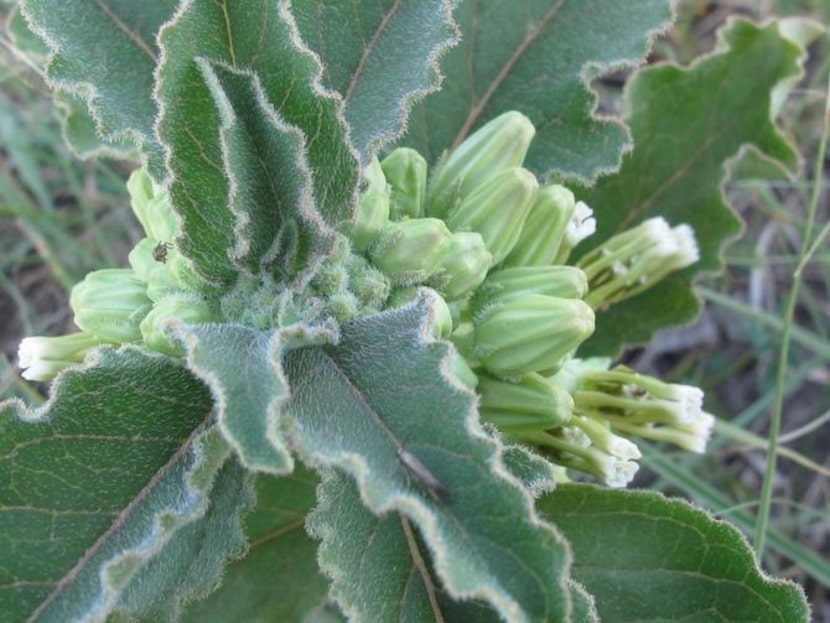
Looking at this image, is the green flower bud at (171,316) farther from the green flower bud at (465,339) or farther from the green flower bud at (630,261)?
the green flower bud at (630,261)

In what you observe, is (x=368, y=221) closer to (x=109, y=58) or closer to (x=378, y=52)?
(x=378, y=52)

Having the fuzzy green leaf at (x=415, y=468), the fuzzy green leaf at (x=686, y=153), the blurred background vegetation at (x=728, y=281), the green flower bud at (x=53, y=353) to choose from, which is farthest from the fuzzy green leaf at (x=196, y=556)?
the blurred background vegetation at (x=728, y=281)

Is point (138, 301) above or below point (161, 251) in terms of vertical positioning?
below

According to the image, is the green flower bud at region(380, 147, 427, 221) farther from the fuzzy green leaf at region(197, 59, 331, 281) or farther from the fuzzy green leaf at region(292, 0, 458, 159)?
the fuzzy green leaf at region(197, 59, 331, 281)

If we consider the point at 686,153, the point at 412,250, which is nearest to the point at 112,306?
the point at 412,250

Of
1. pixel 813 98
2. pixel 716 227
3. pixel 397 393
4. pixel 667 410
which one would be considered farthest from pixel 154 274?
pixel 813 98
